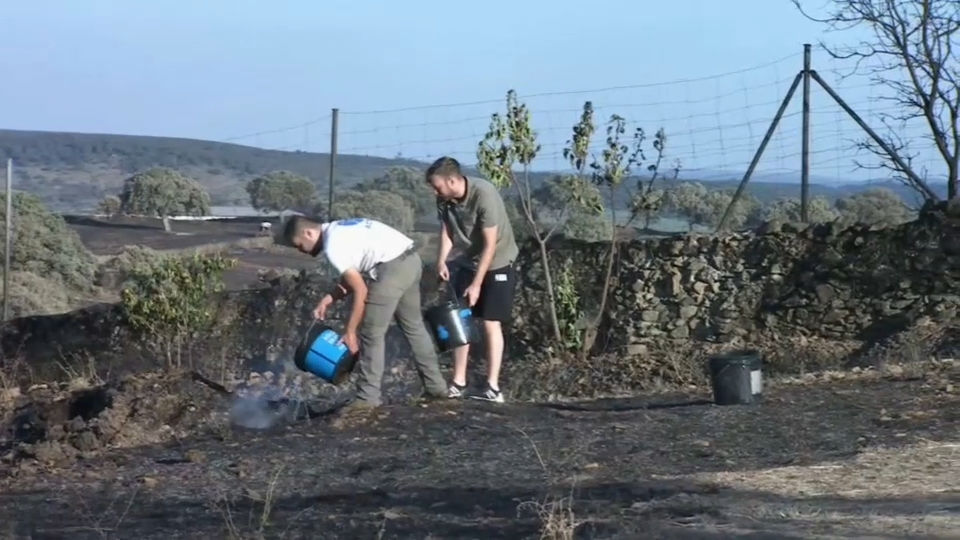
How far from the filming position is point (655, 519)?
580 cm

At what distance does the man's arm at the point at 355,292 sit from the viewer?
27.2ft

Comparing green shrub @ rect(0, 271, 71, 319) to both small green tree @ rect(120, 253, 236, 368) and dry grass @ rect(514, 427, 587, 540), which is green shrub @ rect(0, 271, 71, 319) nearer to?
small green tree @ rect(120, 253, 236, 368)

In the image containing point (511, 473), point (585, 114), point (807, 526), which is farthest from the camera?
point (585, 114)

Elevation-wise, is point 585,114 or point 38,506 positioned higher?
point 585,114

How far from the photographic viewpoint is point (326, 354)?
8.73 m

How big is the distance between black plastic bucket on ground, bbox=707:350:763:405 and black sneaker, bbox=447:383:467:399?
155cm

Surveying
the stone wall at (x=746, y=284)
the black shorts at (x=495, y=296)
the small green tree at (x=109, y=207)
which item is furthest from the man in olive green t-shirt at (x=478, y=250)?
the small green tree at (x=109, y=207)

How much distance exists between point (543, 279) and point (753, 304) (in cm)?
184

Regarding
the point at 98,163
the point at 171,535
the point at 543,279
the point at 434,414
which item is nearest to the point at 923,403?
the point at 434,414

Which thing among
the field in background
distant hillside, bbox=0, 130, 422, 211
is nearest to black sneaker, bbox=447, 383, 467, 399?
the field in background

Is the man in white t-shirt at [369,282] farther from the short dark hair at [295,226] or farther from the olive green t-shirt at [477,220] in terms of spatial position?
the olive green t-shirt at [477,220]

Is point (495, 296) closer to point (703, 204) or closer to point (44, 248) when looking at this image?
point (703, 204)

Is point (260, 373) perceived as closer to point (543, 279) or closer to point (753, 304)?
point (543, 279)

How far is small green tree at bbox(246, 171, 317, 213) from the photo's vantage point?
19.3 m
